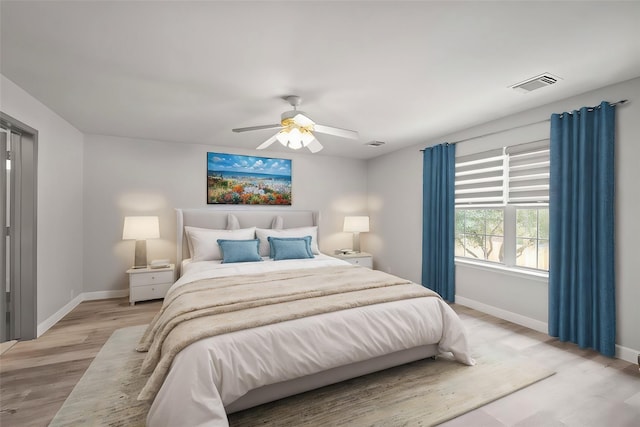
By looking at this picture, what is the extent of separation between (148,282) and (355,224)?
11.1 feet

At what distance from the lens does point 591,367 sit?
241 cm

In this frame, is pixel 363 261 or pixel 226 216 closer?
pixel 226 216

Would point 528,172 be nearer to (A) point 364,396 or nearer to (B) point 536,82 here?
(B) point 536,82

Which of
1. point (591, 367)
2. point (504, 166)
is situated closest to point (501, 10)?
point (504, 166)

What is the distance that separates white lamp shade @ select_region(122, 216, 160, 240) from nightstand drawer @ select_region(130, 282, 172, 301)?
68 centimetres

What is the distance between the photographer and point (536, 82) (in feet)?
8.33

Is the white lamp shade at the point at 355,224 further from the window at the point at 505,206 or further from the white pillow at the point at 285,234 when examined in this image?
the window at the point at 505,206

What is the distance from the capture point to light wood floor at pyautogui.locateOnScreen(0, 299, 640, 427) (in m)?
1.82

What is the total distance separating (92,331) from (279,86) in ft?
10.5

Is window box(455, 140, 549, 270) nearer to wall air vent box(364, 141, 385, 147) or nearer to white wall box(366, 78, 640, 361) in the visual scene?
white wall box(366, 78, 640, 361)

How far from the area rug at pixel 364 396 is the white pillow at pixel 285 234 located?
2076mm

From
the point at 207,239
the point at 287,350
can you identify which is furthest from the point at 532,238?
the point at 207,239

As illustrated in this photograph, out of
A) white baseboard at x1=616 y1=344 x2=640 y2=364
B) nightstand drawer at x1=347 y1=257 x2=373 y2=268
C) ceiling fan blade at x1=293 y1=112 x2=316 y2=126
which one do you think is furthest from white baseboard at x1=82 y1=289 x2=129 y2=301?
white baseboard at x1=616 y1=344 x2=640 y2=364

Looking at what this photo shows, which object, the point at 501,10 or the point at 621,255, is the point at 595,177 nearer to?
the point at 621,255
